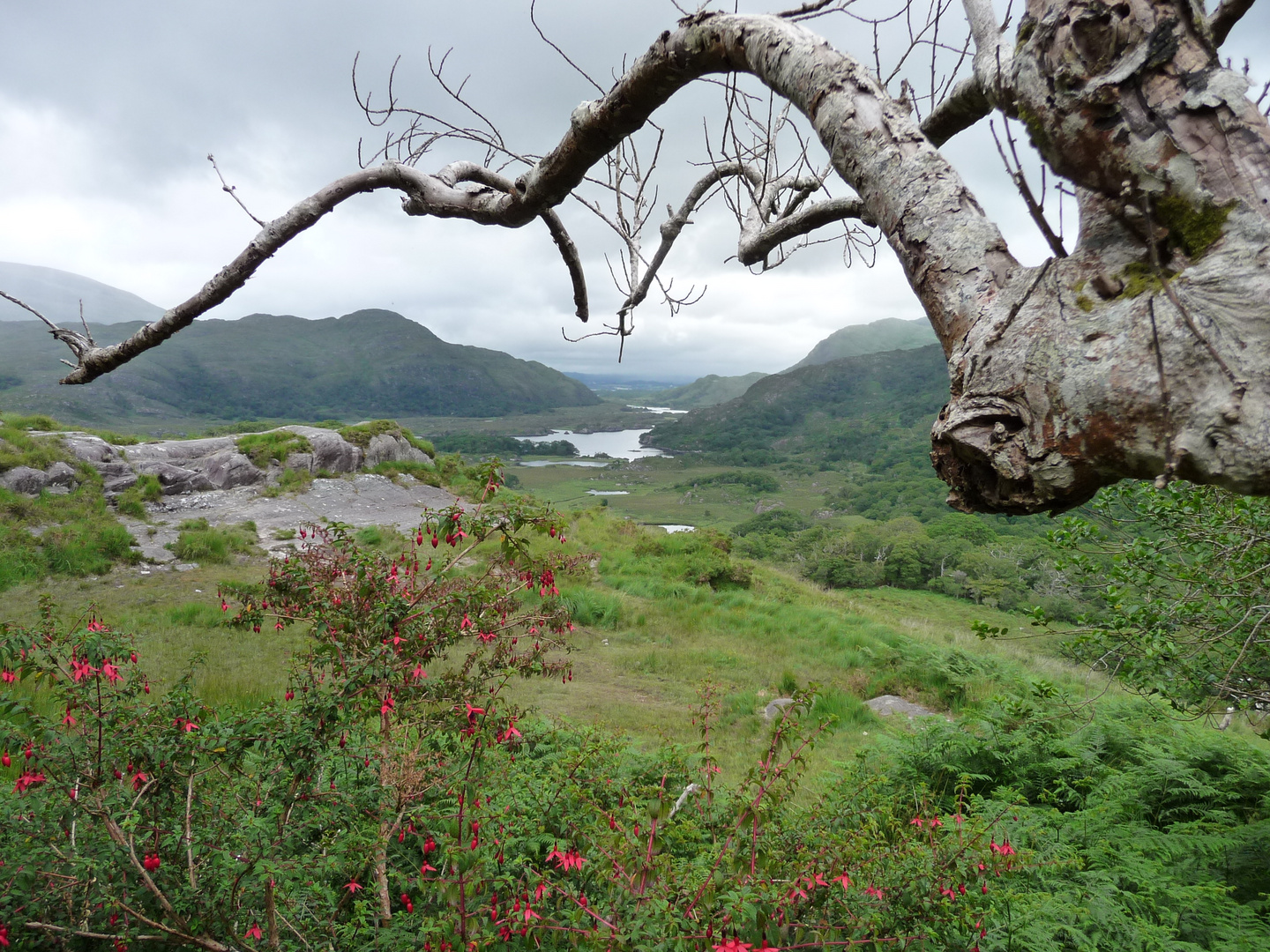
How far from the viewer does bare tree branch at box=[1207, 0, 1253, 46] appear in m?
1.01

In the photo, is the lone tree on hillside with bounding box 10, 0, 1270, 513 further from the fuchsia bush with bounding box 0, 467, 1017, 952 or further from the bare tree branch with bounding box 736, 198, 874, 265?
the fuchsia bush with bounding box 0, 467, 1017, 952

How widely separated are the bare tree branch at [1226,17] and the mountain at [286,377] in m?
92.0

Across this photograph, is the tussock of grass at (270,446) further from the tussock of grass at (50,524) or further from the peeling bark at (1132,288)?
the peeling bark at (1132,288)

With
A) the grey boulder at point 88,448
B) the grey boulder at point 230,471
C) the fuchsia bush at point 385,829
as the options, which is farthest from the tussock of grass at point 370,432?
Result: the fuchsia bush at point 385,829

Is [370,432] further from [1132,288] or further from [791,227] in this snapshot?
[1132,288]

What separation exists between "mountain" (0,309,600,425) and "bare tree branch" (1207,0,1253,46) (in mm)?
92047

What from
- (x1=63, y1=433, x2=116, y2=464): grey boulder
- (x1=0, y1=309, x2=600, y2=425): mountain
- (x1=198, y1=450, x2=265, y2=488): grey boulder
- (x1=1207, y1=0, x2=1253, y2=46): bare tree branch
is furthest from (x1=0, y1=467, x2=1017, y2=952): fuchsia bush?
(x1=0, y1=309, x2=600, y2=425): mountain

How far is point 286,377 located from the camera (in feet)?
442

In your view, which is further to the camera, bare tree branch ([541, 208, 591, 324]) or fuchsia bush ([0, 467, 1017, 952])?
bare tree branch ([541, 208, 591, 324])

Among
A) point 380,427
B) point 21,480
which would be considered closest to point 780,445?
point 380,427

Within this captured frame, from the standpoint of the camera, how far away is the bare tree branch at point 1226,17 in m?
1.01

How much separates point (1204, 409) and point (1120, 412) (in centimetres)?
9

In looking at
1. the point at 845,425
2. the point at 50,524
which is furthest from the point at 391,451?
the point at 845,425

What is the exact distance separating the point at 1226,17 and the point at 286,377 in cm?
15743
